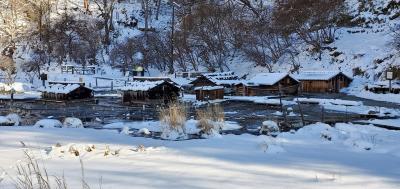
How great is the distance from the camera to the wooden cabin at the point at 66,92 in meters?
33.4

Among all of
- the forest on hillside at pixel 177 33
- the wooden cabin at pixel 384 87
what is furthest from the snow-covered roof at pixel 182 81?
the wooden cabin at pixel 384 87

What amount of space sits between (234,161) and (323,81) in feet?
101

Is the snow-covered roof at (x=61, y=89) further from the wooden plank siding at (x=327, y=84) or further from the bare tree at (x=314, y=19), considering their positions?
the bare tree at (x=314, y=19)

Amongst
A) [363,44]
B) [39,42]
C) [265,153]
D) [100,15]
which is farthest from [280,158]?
[100,15]

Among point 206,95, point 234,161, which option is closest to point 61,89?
point 206,95

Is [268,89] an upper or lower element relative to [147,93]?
upper

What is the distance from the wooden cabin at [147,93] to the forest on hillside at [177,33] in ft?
58.7

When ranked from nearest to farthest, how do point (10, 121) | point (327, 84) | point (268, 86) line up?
point (10, 121), point (268, 86), point (327, 84)

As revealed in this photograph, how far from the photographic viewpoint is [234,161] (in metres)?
9.44

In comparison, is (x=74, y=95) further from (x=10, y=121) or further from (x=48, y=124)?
(x=48, y=124)

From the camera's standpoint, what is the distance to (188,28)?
57.3 meters

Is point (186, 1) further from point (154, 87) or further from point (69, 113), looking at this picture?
point (69, 113)

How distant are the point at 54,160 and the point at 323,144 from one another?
6300 mm

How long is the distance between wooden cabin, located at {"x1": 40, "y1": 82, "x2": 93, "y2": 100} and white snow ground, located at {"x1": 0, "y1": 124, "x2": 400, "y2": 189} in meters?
19.8
